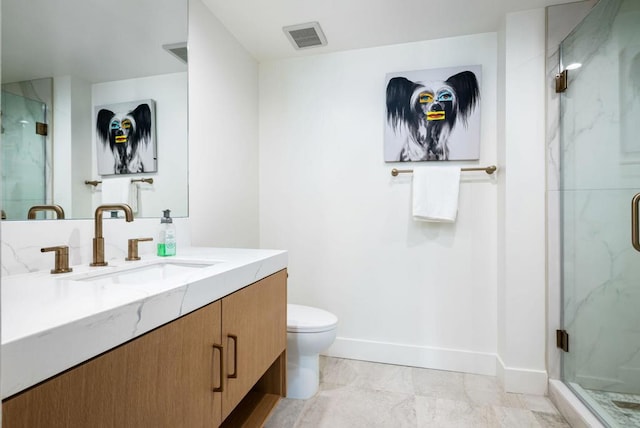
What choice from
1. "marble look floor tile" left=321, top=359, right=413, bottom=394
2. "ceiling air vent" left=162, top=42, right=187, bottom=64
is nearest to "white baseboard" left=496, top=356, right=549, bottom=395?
"marble look floor tile" left=321, top=359, right=413, bottom=394

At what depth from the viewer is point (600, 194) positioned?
1605 mm

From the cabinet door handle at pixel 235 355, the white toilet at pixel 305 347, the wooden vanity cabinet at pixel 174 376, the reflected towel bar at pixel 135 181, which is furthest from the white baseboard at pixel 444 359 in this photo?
the reflected towel bar at pixel 135 181

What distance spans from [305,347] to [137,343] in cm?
115

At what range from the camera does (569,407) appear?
1.66 metres

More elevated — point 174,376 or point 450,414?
point 174,376

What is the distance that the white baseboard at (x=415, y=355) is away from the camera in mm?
2125

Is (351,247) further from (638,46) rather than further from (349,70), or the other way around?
(638,46)

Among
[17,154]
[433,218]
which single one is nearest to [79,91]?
[17,154]

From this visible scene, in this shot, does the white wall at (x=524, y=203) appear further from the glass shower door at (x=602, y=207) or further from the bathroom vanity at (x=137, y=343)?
the bathroom vanity at (x=137, y=343)

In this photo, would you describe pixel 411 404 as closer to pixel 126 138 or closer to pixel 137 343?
pixel 137 343

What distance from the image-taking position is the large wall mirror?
1.05 meters

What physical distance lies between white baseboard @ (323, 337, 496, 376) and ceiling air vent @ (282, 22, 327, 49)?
6.52ft

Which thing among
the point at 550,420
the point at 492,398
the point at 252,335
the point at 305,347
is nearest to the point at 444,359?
the point at 492,398

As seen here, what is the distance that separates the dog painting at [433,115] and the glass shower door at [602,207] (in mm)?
466
